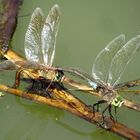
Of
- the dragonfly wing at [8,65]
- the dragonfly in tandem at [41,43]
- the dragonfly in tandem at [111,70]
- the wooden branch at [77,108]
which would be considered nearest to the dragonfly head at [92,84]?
the dragonfly in tandem at [111,70]

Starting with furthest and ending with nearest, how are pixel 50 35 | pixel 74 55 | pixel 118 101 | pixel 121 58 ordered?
1. pixel 74 55
2. pixel 50 35
3. pixel 121 58
4. pixel 118 101

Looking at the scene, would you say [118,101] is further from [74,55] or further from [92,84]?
[74,55]

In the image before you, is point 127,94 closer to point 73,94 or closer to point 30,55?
point 73,94

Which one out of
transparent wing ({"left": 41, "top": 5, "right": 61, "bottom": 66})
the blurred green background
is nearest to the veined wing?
transparent wing ({"left": 41, "top": 5, "right": 61, "bottom": 66})

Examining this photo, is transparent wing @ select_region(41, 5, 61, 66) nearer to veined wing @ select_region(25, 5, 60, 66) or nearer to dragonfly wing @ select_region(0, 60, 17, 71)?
veined wing @ select_region(25, 5, 60, 66)

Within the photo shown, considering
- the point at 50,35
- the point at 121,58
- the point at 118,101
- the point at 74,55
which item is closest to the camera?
the point at 118,101

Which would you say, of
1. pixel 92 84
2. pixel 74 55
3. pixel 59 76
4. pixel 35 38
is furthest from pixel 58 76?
pixel 74 55
